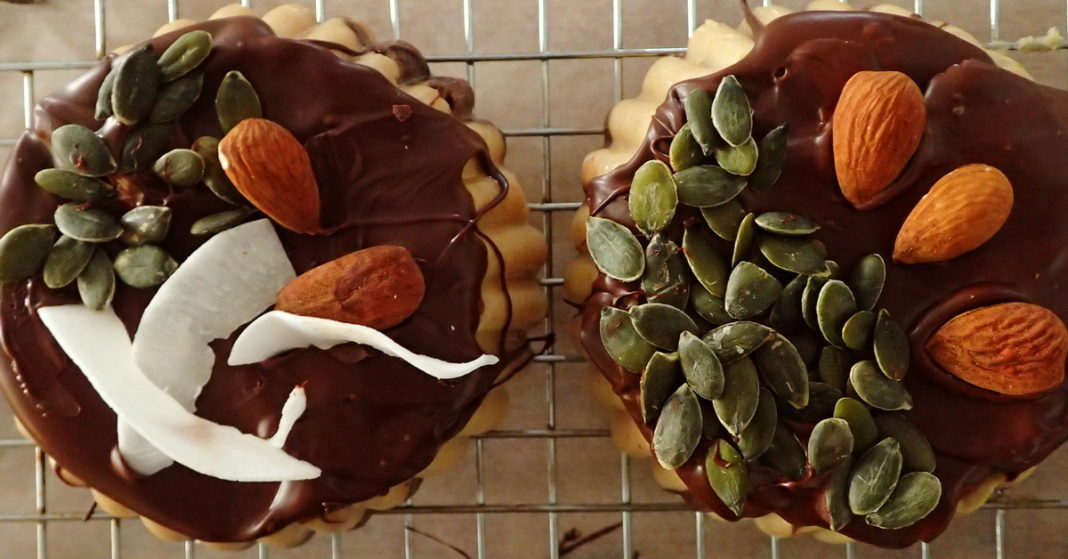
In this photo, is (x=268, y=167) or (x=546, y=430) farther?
(x=546, y=430)

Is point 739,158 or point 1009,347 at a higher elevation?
point 739,158

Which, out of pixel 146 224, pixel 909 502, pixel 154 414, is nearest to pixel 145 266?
pixel 146 224

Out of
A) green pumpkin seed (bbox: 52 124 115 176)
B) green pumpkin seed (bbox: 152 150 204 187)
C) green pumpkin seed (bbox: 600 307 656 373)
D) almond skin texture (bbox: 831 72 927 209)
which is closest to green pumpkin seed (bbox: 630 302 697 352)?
green pumpkin seed (bbox: 600 307 656 373)

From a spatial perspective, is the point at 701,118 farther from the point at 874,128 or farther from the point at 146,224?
the point at 146,224

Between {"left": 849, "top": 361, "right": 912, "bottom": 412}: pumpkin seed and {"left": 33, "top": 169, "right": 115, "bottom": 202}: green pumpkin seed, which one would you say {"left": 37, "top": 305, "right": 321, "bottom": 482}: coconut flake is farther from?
{"left": 849, "top": 361, "right": 912, "bottom": 412}: pumpkin seed

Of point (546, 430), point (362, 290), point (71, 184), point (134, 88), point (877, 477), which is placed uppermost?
point (134, 88)

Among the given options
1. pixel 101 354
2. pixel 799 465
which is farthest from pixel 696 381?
pixel 101 354

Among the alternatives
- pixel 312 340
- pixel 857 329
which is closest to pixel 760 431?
pixel 857 329
